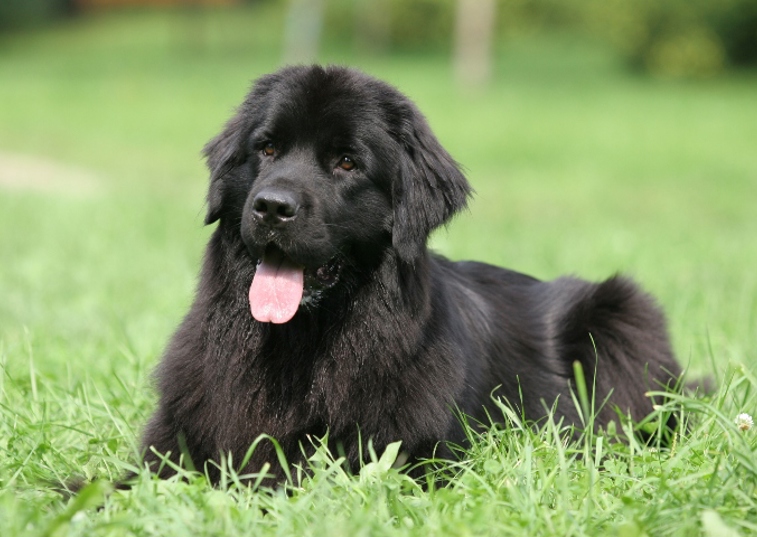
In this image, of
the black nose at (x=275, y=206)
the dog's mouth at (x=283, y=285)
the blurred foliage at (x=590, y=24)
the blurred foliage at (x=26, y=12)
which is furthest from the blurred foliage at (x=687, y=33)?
the black nose at (x=275, y=206)

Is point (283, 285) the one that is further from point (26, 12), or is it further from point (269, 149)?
point (26, 12)

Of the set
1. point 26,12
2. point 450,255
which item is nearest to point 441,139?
point 450,255

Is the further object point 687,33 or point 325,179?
point 687,33

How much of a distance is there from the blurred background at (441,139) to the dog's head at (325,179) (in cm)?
48

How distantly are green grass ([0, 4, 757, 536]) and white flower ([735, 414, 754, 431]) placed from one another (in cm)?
8

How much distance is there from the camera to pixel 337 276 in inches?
153

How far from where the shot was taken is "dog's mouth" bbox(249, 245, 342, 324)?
3.68m

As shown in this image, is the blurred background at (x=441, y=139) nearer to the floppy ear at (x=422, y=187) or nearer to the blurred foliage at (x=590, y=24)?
the blurred foliage at (x=590, y=24)

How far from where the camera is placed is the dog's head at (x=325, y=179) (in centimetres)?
370

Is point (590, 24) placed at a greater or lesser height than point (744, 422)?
greater

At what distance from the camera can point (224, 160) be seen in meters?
4.07

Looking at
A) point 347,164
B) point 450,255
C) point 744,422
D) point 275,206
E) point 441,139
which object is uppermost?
point 347,164

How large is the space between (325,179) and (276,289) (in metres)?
0.49

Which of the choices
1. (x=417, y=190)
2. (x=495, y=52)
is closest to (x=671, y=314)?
(x=417, y=190)
